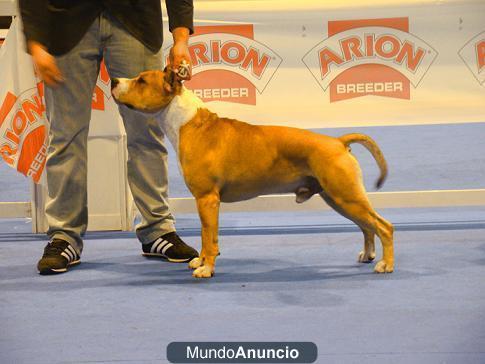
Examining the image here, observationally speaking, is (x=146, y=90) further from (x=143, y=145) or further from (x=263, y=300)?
(x=263, y=300)

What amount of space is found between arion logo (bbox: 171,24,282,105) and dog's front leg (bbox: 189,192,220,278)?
122 cm

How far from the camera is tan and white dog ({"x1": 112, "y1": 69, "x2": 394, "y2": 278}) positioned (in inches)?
132

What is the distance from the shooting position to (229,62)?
14.7 feet

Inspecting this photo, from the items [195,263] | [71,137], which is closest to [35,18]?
[71,137]

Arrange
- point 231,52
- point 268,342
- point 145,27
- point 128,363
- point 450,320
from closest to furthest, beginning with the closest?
point 128,363 < point 268,342 < point 450,320 < point 145,27 < point 231,52

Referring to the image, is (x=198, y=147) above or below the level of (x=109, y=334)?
above

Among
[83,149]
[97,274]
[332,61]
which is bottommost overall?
[97,274]

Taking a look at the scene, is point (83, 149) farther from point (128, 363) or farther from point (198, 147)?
point (128, 363)

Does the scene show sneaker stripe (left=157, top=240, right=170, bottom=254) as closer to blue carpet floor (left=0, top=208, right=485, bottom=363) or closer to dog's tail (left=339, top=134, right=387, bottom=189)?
blue carpet floor (left=0, top=208, right=485, bottom=363)

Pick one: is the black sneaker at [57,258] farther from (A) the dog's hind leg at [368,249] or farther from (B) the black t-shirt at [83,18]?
(A) the dog's hind leg at [368,249]

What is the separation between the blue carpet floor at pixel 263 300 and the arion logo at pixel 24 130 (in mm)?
437

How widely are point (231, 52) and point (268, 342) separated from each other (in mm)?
2307

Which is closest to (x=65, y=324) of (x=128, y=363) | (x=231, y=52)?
(x=128, y=363)

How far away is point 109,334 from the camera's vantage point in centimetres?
262
